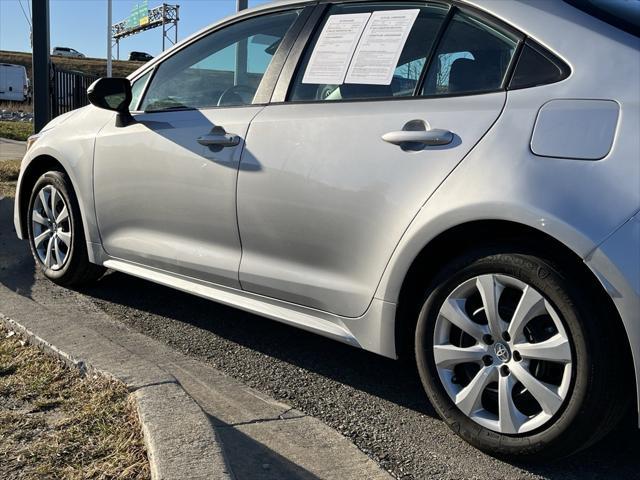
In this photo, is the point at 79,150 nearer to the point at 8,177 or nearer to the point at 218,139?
the point at 218,139

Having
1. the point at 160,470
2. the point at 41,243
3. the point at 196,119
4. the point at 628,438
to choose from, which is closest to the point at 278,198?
the point at 196,119

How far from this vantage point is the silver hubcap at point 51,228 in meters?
4.24

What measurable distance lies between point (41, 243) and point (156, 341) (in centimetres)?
136

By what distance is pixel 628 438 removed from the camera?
2.69 metres

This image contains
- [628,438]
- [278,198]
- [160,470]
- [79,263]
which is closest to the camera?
[160,470]

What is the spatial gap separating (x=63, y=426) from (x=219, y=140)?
4.61 feet

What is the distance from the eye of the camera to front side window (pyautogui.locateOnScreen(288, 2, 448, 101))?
110 inches

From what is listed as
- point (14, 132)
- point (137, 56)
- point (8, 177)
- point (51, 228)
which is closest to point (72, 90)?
point (14, 132)

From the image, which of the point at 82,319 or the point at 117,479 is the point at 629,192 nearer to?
the point at 117,479

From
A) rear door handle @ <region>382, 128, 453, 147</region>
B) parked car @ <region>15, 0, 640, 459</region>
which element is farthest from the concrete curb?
rear door handle @ <region>382, 128, 453, 147</region>

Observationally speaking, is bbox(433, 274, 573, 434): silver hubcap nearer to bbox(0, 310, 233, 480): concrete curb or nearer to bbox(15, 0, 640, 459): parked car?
bbox(15, 0, 640, 459): parked car

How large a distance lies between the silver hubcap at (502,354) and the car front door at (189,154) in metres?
A: 1.14

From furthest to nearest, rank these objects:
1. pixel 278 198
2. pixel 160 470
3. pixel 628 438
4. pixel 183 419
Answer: pixel 278 198, pixel 628 438, pixel 183 419, pixel 160 470

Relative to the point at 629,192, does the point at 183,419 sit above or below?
below
